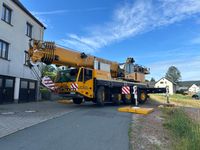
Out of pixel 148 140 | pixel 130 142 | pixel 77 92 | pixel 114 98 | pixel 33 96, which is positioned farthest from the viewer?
pixel 33 96

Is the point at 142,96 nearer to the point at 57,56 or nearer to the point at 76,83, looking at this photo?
the point at 76,83

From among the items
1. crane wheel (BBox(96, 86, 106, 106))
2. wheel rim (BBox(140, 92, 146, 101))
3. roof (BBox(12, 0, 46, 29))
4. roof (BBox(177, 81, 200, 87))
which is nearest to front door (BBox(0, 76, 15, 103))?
roof (BBox(12, 0, 46, 29))

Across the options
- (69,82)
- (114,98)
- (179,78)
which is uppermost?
(179,78)

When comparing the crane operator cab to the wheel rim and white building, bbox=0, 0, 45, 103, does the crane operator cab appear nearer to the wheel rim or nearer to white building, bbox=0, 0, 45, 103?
white building, bbox=0, 0, 45, 103

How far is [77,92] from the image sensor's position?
15078 mm

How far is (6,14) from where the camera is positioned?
59.6 ft

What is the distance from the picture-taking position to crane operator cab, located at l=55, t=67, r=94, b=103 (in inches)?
597

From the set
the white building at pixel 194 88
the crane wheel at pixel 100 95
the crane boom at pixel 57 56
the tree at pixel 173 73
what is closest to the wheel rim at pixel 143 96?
the crane wheel at pixel 100 95

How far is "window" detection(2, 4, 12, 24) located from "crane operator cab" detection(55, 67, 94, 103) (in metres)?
6.77

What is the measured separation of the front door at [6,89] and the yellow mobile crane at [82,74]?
4573 mm

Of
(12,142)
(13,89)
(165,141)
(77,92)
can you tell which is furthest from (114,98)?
(12,142)

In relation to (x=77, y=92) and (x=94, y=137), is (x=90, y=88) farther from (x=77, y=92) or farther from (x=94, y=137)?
(x=94, y=137)

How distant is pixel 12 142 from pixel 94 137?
241 centimetres

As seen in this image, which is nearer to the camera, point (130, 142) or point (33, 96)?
point (130, 142)
